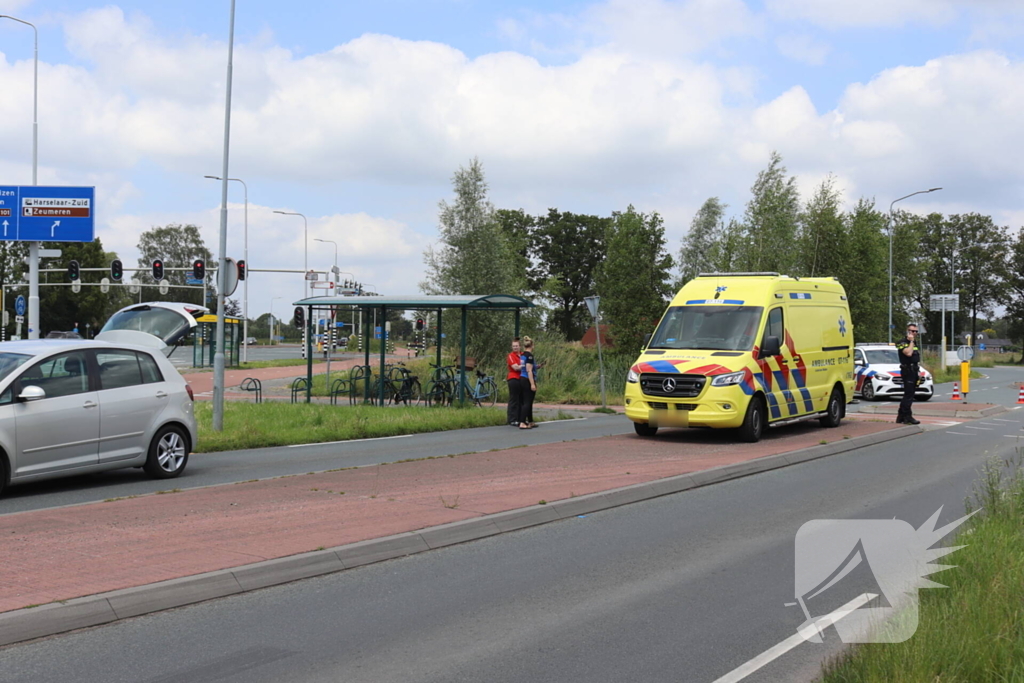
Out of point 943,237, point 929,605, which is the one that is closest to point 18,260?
point 929,605

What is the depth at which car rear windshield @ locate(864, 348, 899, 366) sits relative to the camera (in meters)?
31.6

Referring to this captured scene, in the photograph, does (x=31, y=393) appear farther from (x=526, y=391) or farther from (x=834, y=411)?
(x=834, y=411)

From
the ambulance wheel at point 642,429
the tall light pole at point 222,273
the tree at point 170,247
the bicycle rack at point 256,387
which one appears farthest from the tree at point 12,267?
the ambulance wheel at point 642,429

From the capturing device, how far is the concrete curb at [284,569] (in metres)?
5.57

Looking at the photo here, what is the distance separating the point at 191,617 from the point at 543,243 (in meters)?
78.7

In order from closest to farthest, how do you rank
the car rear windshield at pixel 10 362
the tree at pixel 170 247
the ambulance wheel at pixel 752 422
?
the car rear windshield at pixel 10 362
the ambulance wheel at pixel 752 422
the tree at pixel 170 247

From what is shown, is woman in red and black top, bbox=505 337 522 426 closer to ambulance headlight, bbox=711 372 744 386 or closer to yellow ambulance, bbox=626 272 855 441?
yellow ambulance, bbox=626 272 855 441

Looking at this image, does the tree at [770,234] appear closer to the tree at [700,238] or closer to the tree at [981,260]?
the tree at [700,238]

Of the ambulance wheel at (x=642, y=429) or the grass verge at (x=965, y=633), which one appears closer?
the grass verge at (x=965, y=633)

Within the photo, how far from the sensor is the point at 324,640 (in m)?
5.48

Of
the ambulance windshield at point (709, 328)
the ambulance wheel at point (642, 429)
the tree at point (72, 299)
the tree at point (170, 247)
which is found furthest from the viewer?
the tree at point (170, 247)

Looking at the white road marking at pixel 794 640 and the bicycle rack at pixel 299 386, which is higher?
the bicycle rack at pixel 299 386

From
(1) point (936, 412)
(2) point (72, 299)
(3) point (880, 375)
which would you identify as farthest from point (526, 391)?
(2) point (72, 299)

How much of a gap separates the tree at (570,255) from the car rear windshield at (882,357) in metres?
50.3
